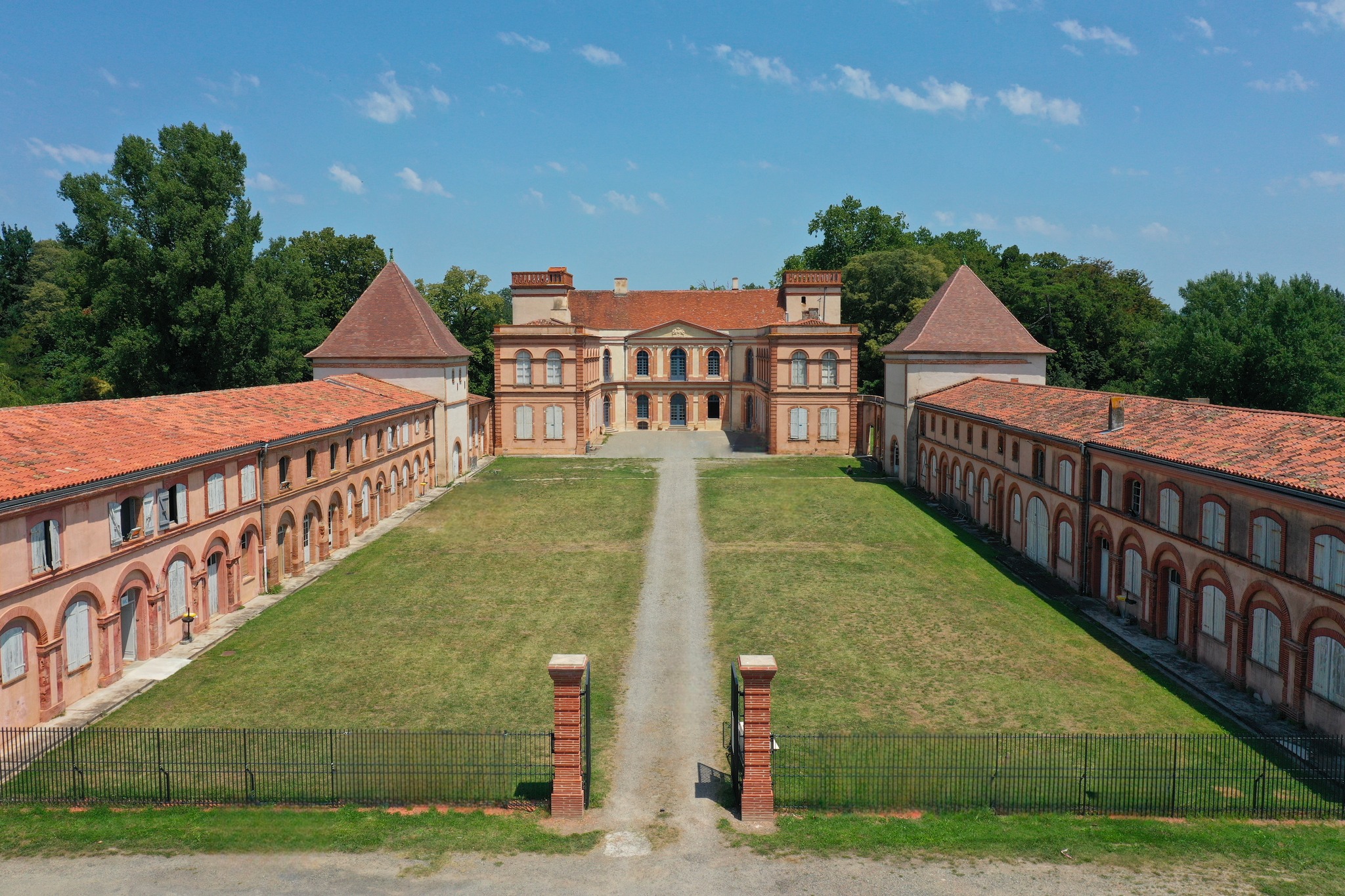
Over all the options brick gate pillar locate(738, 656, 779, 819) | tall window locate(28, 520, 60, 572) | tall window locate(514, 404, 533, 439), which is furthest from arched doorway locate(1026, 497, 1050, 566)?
tall window locate(514, 404, 533, 439)

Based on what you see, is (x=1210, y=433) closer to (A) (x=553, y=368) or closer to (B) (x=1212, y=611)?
(B) (x=1212, y=611)

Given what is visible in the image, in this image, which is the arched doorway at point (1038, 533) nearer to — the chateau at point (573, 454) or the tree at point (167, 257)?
the chateau at point (573, 454)

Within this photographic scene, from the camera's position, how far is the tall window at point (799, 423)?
208 feet

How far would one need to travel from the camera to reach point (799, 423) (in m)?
63.5

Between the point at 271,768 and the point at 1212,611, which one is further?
the point at 1212,611

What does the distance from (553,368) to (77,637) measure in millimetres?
43736

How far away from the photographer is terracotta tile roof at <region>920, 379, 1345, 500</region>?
21.1m

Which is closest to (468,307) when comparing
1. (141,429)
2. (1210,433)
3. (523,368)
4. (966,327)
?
(523,368)

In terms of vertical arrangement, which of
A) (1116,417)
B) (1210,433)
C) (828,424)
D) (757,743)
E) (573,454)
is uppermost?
(1116,417)

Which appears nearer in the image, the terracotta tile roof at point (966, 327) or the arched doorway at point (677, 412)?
the terracotta tile roof at point (966, 327)

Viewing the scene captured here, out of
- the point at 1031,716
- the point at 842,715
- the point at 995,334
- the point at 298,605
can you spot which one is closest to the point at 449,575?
the point at 298,605

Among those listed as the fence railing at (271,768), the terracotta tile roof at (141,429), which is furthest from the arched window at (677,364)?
the fence railing at (271,768)

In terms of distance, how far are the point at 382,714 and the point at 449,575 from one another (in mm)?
12580

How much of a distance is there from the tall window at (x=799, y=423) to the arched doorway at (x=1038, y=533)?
1118 inches
